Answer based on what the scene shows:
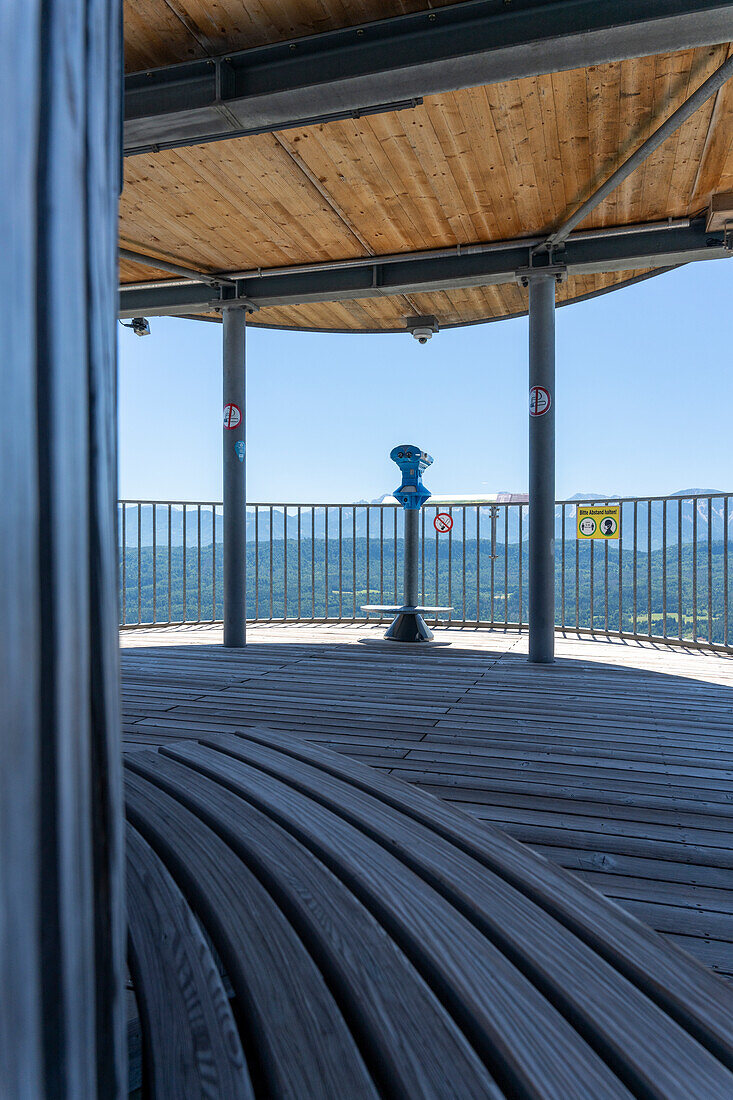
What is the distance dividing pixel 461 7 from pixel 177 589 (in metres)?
7.22

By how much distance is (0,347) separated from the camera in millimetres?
292

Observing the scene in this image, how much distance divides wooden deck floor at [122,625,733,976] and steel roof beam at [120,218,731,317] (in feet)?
10.5

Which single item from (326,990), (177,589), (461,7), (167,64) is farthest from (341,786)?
(177,589)

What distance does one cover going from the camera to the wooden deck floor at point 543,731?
172 cm

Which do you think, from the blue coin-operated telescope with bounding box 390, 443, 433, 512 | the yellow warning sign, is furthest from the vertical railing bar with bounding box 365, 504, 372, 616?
the yellow warning sign

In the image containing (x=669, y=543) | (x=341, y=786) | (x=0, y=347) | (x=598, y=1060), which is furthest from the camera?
(x=669, y=543)

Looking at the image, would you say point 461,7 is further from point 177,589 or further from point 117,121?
point 177,589

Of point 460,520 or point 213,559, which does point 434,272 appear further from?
point 213,559

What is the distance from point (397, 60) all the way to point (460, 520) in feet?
17.0

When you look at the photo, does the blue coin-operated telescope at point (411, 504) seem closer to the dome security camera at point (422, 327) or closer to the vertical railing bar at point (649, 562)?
the dome security camera at point (422, 327)

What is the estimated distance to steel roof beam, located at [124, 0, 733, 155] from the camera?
9.52ft

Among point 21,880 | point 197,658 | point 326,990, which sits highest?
point 21,880

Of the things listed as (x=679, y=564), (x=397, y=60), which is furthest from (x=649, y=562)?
(x=397, y=60)

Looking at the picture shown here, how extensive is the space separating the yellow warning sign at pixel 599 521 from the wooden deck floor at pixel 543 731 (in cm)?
123
